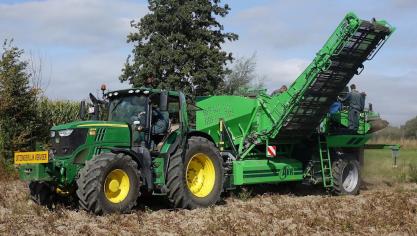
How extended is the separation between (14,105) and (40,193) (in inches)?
271

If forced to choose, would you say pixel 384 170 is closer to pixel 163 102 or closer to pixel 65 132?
pixel 163 102

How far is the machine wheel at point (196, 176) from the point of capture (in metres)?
10.0

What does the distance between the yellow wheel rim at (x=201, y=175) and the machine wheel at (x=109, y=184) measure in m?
1.58

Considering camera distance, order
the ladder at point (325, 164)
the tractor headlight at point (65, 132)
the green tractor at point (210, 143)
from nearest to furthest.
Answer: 1. the green tractor at point (210, 143)
2. the tractor headlight at point (65, 132)
3. the ladder at point (325, 164)

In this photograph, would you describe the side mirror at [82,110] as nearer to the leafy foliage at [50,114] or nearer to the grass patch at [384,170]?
the leafy foliage at [50,114]

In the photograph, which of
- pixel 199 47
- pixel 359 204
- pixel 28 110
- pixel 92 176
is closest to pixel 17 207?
pixel 92 176

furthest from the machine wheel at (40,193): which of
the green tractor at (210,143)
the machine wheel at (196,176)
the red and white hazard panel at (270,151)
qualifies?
the red and white hazard panel at (270,151)

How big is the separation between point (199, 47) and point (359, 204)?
12944mm

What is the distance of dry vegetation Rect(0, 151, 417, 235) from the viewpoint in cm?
773

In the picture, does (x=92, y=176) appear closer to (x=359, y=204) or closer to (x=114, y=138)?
(x=114, y=138)

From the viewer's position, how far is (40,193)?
981cm

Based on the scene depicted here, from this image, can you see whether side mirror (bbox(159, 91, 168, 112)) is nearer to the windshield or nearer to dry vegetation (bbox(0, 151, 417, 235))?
the windshield

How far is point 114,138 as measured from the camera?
388 inches

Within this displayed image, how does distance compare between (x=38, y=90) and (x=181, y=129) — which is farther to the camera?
(x=38, y=90)
